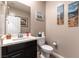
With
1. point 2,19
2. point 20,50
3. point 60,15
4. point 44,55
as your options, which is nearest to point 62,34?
point 60,15

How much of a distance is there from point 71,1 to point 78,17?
0.54 meters

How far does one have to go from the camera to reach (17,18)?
2818 mm

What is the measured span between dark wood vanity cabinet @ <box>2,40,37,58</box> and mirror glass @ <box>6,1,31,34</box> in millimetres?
604

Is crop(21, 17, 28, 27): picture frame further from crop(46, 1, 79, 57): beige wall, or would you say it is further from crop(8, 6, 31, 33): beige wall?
crop(46, 1, 79, 57): beige wall

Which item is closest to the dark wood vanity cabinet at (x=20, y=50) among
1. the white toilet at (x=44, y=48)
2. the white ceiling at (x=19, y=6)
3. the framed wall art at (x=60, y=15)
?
the white toilet at (x=44, y=48)

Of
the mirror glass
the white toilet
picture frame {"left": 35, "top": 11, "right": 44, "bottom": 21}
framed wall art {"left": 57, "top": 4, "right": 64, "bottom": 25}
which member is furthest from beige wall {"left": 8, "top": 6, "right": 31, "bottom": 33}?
framed wall art {"left": 57, "top": 4, "right": 64, "bottom": 25}

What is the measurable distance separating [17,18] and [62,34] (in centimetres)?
146

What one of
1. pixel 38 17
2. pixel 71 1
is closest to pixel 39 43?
pixel 38 17

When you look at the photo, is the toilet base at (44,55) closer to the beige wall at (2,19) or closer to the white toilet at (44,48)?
the white toilet at (44,48)

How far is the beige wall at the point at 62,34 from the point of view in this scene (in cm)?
258

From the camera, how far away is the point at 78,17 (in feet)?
8.10

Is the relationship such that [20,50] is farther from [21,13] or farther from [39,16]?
[39,16]

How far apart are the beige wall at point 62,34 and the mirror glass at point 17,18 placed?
955 millimetres

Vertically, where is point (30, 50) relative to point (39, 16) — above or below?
below
